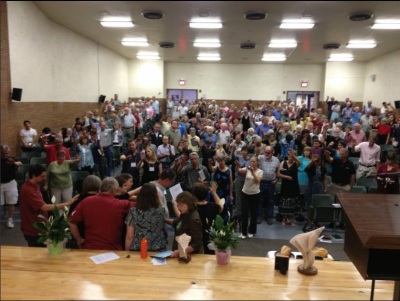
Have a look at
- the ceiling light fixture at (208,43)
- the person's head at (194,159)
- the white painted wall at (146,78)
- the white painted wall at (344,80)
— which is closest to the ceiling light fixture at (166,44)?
the ceiling light fixture at (208,43)

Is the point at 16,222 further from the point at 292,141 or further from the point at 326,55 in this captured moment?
the point at 326,55

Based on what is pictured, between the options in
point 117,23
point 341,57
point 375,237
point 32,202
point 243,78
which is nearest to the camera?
point 375,237

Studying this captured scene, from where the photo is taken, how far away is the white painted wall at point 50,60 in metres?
8.30

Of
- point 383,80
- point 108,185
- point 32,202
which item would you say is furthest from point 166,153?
point 383,80

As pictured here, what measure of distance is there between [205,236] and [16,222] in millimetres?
4291

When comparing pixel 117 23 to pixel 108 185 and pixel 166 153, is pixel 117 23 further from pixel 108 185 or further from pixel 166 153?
pixel 108 185

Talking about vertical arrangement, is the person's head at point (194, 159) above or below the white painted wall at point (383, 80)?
below

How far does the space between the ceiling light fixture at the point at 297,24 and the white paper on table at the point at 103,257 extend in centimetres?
792

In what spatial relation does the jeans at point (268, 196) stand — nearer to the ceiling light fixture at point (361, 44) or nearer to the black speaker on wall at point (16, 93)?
the black speaker on wall at point (16, 93)

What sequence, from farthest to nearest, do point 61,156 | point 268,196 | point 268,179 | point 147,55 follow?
point 147,55, point 268,196, point 268,179, point 61,156

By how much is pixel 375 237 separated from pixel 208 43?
11808 millimetres

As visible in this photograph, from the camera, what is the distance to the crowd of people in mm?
3096

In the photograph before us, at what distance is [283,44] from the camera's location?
12.5m

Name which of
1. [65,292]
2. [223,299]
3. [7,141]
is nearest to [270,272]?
→ [223,299]
